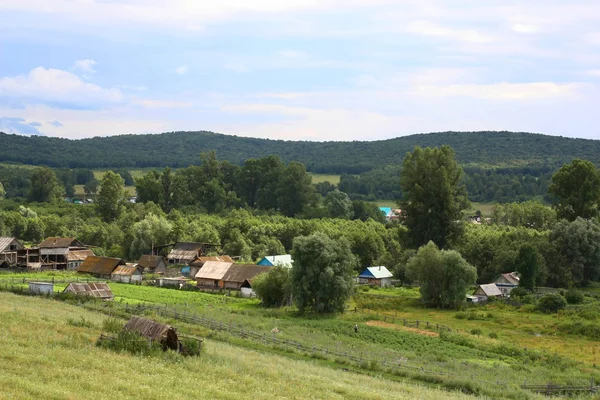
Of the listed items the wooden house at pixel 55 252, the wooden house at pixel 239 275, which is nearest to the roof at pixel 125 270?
the wooden house at pixel 55 252

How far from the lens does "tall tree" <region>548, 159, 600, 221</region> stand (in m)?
79.4

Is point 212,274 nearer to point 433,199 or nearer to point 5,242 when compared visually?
point 433,199

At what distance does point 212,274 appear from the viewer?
232 ft

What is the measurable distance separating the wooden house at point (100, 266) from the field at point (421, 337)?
1075 centimetres

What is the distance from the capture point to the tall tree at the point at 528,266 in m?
69.4

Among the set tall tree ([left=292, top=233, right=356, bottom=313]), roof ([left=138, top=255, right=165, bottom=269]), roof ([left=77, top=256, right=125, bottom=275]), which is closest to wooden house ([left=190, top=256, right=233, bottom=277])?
roof ([left=138, top=255, right=165, bottom=269])

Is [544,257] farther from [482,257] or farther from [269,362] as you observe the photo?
[269,362]

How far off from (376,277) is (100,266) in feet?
97.2

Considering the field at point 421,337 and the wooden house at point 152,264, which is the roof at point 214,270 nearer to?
the field at point 421,337

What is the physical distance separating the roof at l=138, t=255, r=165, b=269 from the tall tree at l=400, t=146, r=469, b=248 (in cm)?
2833

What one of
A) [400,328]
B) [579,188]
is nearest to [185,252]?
[400,328]

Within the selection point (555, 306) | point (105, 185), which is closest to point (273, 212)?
point (105, 185)

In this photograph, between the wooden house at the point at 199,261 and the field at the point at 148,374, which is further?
the wooden house at the point at 199,261

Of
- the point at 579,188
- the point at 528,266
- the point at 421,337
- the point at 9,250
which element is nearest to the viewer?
the point at 421,337
